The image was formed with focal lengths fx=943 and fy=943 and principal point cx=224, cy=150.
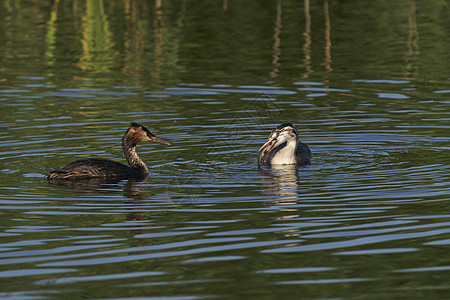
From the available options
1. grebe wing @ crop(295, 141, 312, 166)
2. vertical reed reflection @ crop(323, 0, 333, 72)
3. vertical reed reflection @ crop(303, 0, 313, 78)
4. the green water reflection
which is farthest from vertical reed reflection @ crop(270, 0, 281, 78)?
grebe wing @ crop(295, 141, 312, 166)

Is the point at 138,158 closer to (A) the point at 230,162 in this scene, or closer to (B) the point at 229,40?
(A) the point at 230,162

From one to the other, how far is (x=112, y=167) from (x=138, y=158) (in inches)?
28.9

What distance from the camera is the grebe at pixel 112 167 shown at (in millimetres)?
13430

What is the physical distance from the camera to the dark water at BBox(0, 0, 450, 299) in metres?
8.79

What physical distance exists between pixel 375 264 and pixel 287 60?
18055 millimetres

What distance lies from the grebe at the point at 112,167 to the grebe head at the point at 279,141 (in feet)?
5.82

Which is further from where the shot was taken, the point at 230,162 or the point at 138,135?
the point at 230,162

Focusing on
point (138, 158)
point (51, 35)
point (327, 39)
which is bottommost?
point (138, 158)

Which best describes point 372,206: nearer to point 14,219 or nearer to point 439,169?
point 439,169

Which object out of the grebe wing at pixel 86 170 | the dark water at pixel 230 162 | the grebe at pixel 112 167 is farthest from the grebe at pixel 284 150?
the grebe wing at pixel 86 170

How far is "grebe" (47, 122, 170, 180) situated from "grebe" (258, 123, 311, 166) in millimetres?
1818

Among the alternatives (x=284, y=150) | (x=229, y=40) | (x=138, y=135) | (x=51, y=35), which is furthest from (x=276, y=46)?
(x=138, y=135)

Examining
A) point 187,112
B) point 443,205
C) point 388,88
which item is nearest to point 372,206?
point 443,205

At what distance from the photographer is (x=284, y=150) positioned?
15.0 m
